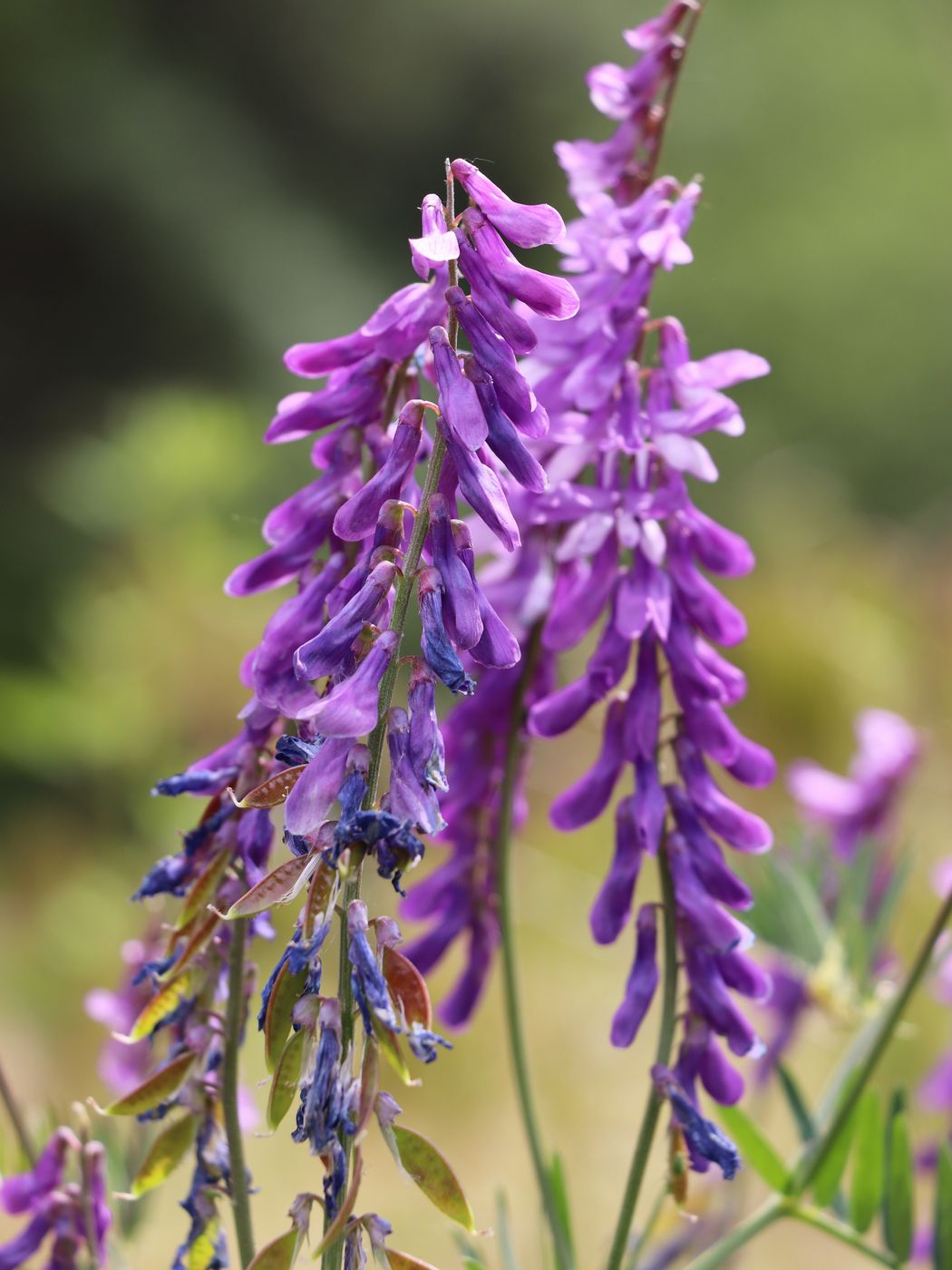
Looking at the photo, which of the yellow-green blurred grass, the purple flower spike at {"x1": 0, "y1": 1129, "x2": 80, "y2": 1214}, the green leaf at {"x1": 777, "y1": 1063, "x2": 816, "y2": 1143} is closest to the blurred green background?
the yellow-green blurred grass

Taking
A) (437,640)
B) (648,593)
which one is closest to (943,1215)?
(648,593)

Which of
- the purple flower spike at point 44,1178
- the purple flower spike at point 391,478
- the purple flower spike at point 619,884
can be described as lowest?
the purple flower spike at point 44,1178

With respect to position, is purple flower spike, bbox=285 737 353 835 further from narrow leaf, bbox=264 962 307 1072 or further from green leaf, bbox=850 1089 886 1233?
green leaf, bbox=850 1089 886 1233

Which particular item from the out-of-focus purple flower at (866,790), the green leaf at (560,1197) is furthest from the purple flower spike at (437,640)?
the out-of-focus purple flower at (866,790)

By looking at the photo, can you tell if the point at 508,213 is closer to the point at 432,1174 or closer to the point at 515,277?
the point at 515,277

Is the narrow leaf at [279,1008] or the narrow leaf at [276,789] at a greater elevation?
the narrow leaf at [276,789]

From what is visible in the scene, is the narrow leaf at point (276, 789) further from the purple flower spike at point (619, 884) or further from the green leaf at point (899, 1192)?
the green leaf at point (899, 1192)
